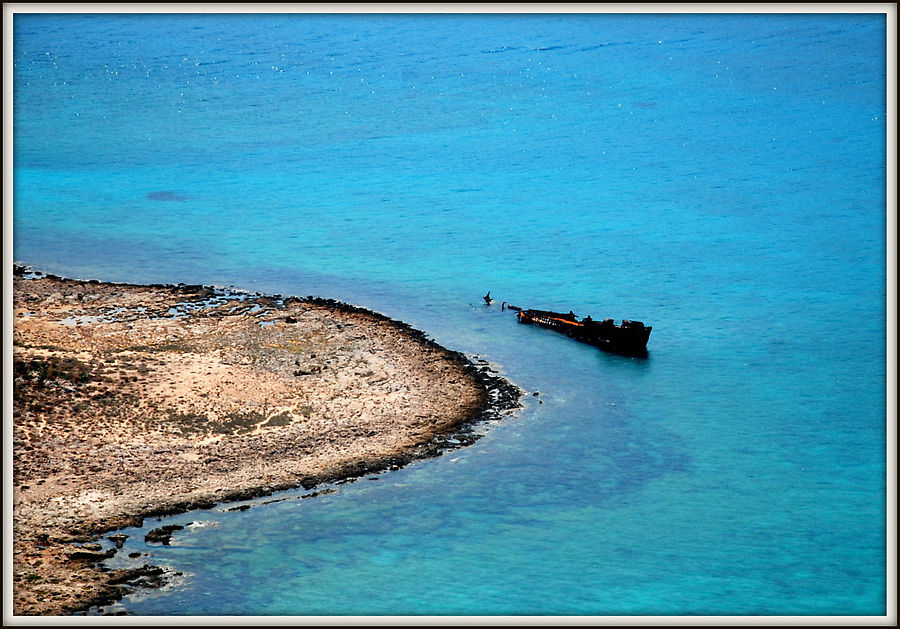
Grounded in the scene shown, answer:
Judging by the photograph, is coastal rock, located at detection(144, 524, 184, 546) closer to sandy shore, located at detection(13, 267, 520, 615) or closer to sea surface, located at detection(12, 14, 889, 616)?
sea surface, located at detection(12, 14, 889, 616)

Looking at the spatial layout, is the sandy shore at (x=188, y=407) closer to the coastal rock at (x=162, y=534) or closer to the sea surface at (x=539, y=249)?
the coastal rock at (x=162, y=534)

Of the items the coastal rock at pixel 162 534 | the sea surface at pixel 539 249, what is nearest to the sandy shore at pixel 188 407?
the coastal rock at pixel 162 534

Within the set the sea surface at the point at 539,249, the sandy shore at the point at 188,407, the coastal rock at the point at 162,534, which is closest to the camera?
the coastal rock at the point at 162,534

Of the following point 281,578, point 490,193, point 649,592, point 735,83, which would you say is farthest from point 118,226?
point 735,83

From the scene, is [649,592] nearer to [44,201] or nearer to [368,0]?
[368,0]

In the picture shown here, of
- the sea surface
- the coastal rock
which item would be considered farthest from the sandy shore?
the sea surface

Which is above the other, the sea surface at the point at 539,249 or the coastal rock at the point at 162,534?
the sea surface at the point at 539,249
